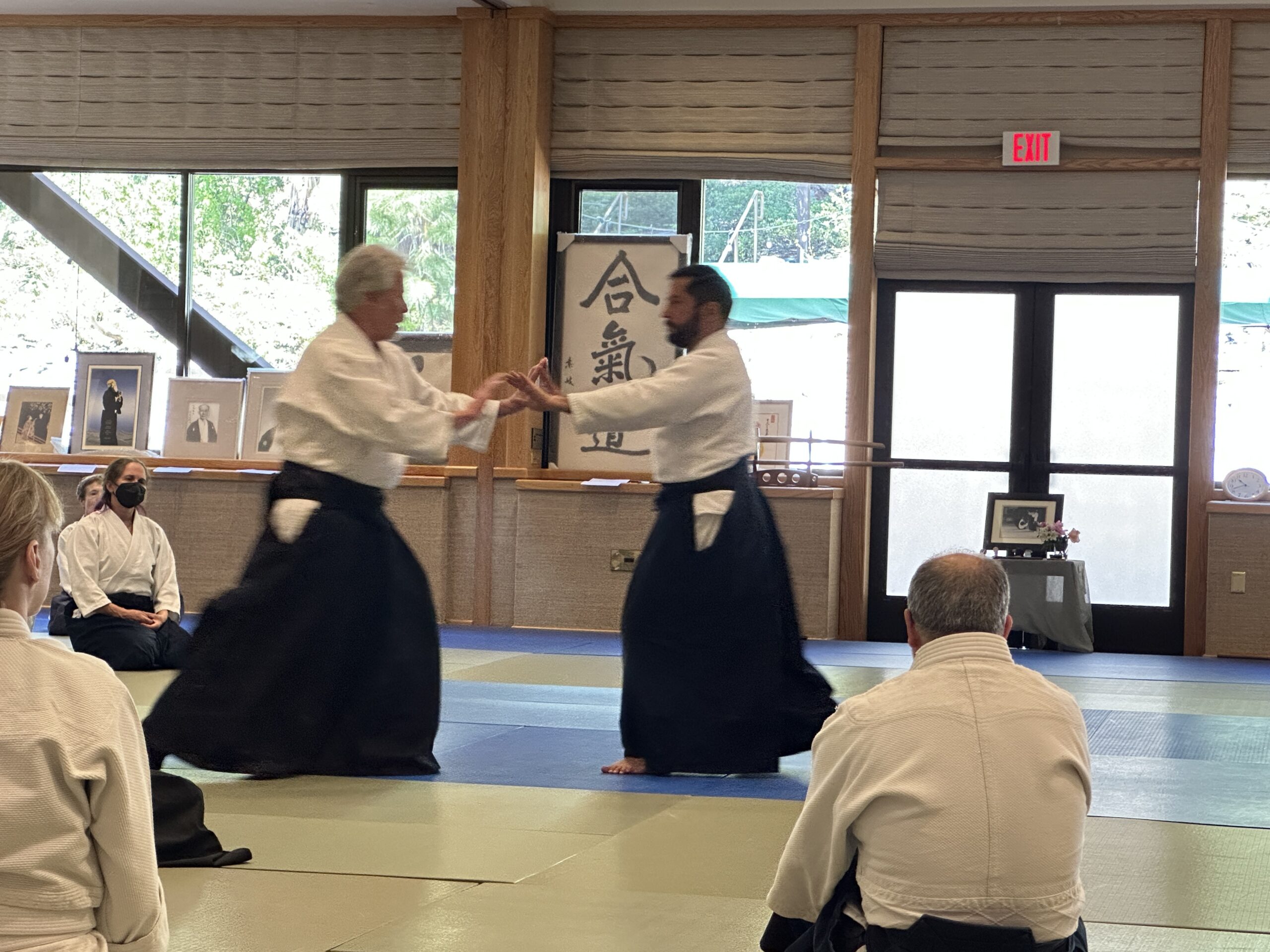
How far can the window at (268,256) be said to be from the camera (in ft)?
30.2

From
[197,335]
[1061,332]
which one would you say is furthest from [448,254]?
[1061,332]

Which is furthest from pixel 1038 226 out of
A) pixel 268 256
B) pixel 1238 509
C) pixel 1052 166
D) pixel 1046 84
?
pixel 268 256

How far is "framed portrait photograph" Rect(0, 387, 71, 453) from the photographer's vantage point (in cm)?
926

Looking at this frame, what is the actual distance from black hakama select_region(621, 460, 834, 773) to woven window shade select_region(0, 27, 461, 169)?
17.0ft

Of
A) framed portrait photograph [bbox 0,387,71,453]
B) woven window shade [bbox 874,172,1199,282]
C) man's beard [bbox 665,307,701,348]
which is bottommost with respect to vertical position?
framed portrait photograph [bbox 0,387,71,453]

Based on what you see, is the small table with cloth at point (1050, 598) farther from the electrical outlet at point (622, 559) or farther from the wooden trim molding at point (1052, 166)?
the wooden trim molding at point (1052, 166)

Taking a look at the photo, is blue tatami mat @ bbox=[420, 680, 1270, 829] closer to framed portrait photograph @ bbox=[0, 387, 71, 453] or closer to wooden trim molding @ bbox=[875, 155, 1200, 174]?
wooden trim molding @ bbox=[875, 155, 1200, 174]

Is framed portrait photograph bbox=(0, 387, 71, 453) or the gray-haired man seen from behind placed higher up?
framed portrait photograph bbox=(0, 387, 71, 453)

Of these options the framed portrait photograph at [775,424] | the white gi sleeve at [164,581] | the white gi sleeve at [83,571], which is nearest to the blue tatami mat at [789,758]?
the white gi sleeve at [164,581]

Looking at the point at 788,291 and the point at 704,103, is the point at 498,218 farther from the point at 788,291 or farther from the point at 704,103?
the point at 788,291

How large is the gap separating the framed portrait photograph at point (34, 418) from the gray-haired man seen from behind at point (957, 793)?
8227 millimetres

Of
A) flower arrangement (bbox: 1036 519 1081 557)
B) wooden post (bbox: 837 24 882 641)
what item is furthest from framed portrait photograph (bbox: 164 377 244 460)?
flower arrangement (bbox: 1036 519 1081 557)

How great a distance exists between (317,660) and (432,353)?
16.4 ft

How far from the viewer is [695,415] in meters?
4.17
